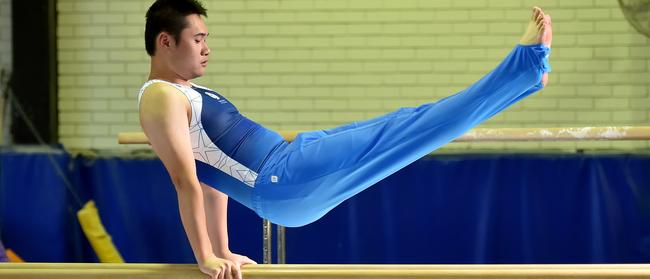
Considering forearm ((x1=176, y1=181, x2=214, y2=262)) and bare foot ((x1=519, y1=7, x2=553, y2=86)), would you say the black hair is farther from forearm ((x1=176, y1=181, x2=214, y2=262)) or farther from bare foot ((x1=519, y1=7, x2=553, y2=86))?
bare foot ((x1=519, y1=7, x2=553, y2=86))

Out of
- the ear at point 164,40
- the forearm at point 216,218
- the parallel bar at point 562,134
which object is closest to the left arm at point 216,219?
the forearm at point 216,218

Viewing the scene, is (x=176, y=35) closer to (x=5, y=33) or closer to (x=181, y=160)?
(x=181, y=160)

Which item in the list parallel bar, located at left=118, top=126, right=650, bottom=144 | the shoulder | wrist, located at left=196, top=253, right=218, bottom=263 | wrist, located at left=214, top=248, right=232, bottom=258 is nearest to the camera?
wrist, located at left=196, top=253, right=218, bottom=263

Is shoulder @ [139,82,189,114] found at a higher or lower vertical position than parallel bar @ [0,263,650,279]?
higher

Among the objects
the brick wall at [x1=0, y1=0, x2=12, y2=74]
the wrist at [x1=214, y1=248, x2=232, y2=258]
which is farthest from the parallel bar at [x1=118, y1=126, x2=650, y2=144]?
the brick wall at [x1=0, y1=0, x2=12, y2=74]

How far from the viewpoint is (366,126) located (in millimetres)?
2975

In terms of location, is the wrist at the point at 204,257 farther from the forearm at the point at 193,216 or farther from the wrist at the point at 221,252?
the wrist at the point at 221,252

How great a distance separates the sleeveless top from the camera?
9.84ft

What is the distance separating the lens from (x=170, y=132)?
271 cm

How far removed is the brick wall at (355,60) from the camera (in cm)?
615

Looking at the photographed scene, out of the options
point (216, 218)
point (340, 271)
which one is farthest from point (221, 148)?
point (340, 271)

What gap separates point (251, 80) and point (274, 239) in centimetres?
127

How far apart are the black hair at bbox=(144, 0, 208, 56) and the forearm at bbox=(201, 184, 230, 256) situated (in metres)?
0.62

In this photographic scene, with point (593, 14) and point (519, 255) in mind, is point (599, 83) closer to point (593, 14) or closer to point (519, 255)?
point (593, 14)
